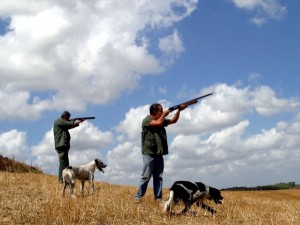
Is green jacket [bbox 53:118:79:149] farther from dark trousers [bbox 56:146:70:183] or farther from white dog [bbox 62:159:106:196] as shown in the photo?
white dog [bbox 62:159:106:196]

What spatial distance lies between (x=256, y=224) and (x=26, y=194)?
6.74m

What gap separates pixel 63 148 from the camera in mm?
15133

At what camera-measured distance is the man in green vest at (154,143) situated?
11234mm

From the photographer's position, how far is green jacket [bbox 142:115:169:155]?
11.3 meters

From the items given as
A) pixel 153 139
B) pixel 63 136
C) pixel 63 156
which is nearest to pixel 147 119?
pixel 153 139

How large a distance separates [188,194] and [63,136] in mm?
6206

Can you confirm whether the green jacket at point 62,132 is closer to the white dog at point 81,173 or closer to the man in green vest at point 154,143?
the white dog at point 81,173

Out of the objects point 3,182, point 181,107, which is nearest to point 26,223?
point 181,107

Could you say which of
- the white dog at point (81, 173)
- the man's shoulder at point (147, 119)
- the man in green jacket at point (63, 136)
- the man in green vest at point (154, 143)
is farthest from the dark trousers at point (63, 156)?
the man's shoulder at point (147, 119)

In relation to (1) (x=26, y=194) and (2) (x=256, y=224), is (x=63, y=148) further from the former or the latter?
(2) (x=256, y=224)

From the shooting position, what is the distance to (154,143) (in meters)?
11.3

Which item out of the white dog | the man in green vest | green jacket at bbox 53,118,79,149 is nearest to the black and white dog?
the man in green vest

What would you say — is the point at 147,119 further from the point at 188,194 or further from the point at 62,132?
the point at 62,132

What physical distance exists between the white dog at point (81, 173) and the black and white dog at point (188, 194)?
4.54 meters
